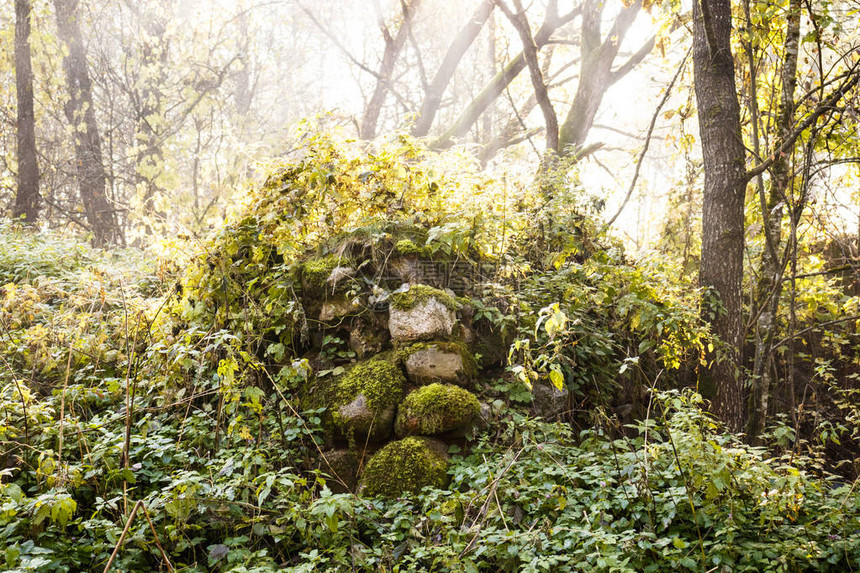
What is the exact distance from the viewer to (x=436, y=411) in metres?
Answer: 3.72

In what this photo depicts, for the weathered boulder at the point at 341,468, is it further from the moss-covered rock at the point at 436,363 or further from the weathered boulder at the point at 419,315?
the weathered boulder at the point at 419,315

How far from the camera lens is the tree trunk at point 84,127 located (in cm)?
1100

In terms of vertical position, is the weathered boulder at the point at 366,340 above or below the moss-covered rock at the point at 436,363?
above

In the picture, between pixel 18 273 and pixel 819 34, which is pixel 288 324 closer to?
pixel 18 273

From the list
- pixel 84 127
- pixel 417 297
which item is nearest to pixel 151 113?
pixel 84 127

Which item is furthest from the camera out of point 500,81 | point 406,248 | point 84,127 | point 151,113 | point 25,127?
point 84,127

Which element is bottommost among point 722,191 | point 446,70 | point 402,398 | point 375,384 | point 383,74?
point 402,398

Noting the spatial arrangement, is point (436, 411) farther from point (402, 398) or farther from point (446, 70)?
point (446, 70)

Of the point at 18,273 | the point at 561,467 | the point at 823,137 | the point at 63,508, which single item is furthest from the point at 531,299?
the point at 18,273

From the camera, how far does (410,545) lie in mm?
2830

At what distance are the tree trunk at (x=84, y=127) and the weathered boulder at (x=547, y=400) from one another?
10.2 metres

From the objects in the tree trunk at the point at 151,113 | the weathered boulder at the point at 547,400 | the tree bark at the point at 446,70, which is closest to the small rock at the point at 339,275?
the weathered boulder at the point at 547,400

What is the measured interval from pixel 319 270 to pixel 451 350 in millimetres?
1387

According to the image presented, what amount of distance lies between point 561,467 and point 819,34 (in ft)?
13.0
